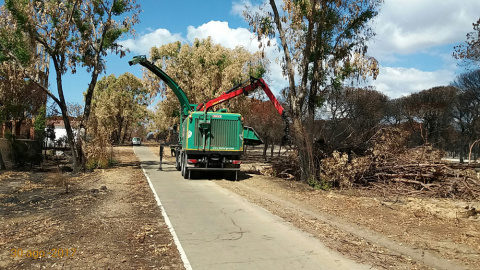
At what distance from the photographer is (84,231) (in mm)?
Answer: 7301

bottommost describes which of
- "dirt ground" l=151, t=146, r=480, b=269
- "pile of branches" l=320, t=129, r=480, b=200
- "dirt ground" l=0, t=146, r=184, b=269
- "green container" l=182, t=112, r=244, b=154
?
"dirt ground" l=0, t=146, r=184, b=269

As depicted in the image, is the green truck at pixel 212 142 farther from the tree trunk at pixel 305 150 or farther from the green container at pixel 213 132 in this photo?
the tree trunk at pixel 305 150

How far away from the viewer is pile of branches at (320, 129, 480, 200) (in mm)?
13102

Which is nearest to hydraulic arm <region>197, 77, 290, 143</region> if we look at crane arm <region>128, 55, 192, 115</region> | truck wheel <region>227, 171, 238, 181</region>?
crane arm <region>128, 55, 192, 115</region>

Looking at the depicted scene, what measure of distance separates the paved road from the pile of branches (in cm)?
500

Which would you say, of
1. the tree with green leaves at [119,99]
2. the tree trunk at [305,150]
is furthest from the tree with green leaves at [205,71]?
the tree with green leaves at [119,99]

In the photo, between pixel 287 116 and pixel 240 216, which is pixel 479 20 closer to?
pixel 287 116

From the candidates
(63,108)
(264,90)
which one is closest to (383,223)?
(264,90)

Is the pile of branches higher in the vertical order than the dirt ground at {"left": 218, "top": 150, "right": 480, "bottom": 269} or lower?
higher

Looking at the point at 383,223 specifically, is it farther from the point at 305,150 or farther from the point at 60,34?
the point at 60,34

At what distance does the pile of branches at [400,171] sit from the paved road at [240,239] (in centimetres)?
500

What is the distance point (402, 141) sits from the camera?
598 inches

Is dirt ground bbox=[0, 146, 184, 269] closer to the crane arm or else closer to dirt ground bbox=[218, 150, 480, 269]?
dirt ground bbox=[218, 150, 480, 269]

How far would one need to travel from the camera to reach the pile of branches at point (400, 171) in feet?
43.0
